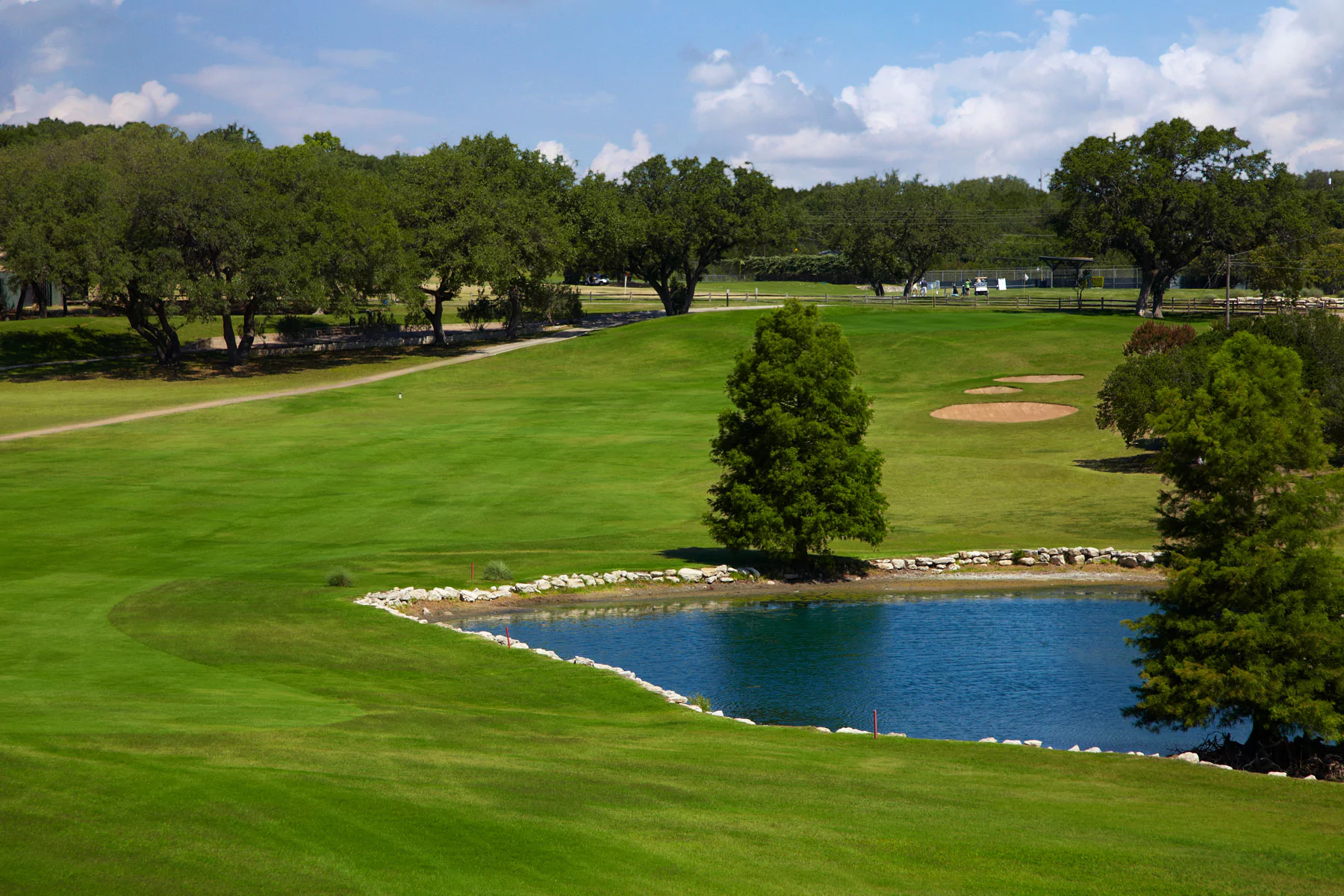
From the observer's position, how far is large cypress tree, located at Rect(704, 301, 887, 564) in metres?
38.3

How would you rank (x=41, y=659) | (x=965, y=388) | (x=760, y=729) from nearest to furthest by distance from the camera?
(x=760, y=729) → (x=41, y=659) → (x=965, y=388)

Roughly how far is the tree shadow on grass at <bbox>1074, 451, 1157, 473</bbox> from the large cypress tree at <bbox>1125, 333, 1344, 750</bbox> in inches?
1137

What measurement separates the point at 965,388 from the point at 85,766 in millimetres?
65172

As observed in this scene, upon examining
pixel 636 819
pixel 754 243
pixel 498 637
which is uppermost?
pixel 754 243

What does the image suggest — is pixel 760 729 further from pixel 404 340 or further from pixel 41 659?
pixel 404 340

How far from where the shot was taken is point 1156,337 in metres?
63.4

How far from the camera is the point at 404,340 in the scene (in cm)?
10488

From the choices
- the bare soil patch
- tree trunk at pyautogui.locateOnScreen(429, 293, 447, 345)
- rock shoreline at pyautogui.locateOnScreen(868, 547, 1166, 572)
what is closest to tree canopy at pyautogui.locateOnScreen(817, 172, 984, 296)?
tree trunk at pyautogui.locateOnScreen(429, 293, 447, 345)

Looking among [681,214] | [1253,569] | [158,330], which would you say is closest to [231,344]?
[158,330]

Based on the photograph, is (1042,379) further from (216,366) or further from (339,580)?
(216,366)

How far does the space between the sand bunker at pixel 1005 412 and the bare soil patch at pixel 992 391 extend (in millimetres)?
2824

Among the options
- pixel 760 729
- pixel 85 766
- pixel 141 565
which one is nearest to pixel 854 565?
pixel 760 729

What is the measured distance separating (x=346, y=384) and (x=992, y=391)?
44459mm

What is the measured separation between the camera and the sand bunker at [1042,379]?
7381 centimetres
